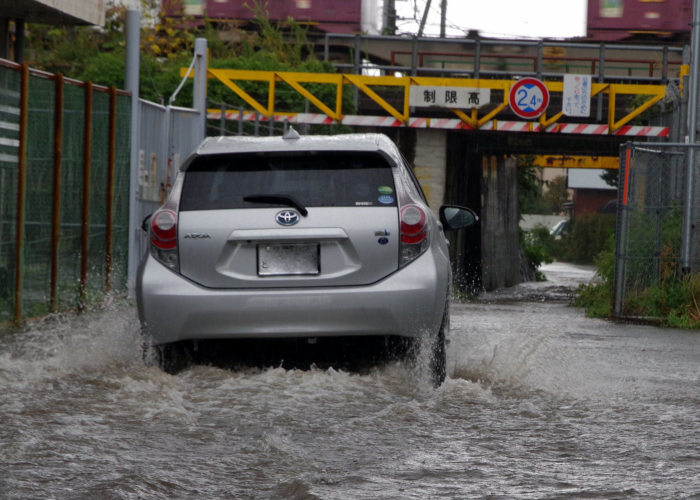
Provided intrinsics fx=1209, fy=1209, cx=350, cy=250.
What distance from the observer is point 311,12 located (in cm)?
3012

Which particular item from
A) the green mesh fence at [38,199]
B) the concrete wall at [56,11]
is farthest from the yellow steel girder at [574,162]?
the green mesh fence at [38,199]

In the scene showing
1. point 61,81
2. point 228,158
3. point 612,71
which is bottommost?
point 228,158

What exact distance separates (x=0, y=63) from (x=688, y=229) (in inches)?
320

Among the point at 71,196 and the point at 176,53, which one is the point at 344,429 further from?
the point at 176,53

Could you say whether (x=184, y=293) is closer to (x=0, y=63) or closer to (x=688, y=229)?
(x=0, y=63)

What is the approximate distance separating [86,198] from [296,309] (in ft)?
20.4

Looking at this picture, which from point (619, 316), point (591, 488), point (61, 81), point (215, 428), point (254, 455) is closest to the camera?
point (591, 488)

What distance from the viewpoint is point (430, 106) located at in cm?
2300

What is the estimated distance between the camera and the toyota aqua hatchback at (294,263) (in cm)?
679

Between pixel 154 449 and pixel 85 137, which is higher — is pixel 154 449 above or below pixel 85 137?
below

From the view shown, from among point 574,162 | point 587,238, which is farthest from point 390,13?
point 587,238

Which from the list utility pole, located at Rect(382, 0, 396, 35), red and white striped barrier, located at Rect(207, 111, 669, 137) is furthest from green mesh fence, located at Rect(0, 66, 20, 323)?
utility pole, located at Rect(382, 0, 396, 35)

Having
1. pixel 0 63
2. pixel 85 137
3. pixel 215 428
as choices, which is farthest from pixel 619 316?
pixel 215 428

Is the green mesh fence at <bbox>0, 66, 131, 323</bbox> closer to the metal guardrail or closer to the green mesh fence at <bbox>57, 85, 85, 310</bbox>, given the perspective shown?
the green mesh fence at <bbox>57, 85, 85, 310</bbox>
